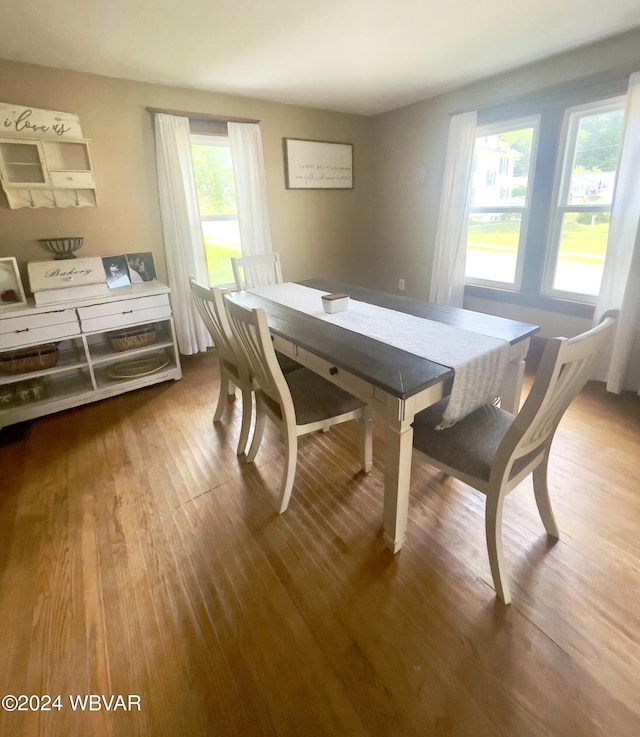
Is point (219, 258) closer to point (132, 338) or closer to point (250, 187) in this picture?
point (250, 187)

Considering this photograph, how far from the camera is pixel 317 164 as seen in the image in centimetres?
379

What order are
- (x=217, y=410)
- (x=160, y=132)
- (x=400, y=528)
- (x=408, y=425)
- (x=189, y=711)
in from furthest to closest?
(x=160, y=132)
(x=217, y=410)
(x=400, y=528)
(x=408, y=425)
(x=189, y=711)

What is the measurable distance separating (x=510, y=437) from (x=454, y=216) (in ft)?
9.16

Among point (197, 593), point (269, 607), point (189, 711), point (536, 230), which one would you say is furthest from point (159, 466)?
point (536, 230)

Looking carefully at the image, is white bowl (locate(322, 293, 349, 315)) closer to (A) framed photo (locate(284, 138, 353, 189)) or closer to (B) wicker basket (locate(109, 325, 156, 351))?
(B) wicker basket (locate(109, 325, 156, 351))

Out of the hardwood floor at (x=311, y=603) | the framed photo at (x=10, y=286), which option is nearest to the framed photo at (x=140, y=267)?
the framed photo at (x=10, y=286)

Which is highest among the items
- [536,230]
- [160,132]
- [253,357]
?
[160,132]

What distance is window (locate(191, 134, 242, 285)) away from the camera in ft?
10.5

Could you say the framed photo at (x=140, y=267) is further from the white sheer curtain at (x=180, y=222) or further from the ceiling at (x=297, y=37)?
the ceiling at (x=297, y=37)

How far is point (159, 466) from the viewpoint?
2.05 meters

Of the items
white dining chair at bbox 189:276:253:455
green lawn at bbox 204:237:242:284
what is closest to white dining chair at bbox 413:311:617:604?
white dining chair at bbox 189:276:253:455

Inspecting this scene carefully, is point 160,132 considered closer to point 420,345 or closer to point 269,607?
point 420,345

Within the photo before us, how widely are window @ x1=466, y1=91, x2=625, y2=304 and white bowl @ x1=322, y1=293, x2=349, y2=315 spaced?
1.96 metres

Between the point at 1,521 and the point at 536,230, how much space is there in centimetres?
385
